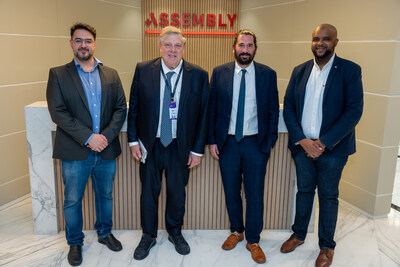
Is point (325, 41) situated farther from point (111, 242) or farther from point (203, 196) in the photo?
point (111, 242)

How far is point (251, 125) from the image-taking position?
296cm

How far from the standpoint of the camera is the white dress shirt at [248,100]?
2.93 meters

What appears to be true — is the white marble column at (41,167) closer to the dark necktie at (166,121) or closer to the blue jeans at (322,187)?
the dark necktie at (166,121)

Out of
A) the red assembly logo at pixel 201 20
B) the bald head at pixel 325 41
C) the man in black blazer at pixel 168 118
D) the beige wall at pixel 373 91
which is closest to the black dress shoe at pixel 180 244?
the man in black blazer at pixel 168 118

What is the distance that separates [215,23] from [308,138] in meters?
5.74

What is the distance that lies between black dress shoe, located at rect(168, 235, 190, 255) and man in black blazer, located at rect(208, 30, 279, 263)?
0.61m

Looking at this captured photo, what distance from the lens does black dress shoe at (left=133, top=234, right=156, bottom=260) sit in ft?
9.99

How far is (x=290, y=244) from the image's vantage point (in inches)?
127

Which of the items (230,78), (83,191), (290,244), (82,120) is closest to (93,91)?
(82,120)

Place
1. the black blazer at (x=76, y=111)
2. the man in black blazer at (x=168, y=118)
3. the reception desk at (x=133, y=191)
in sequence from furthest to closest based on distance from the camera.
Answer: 1. the reception desk at (x=133, y=191)
2. the man in black blazer at (x=168, y=118)
3. the black blazer at (x=76, y=111)

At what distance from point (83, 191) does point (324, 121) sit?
2140 mm

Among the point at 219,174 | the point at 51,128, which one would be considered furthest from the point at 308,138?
the point at 51,128

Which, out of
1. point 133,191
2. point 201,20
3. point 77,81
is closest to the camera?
point 77,81

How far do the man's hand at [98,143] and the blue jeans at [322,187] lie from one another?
1.67 meters
